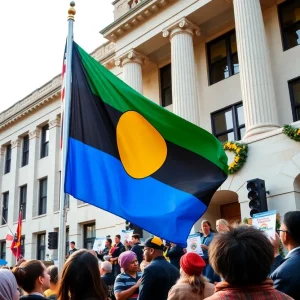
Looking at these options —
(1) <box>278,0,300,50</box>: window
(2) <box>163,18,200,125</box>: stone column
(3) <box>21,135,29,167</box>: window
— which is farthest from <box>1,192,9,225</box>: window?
(1) <box>278,0,300,50</box>: window

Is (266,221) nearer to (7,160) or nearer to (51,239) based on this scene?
(51,239)

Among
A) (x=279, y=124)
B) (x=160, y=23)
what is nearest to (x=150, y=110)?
(x=279, y=124)

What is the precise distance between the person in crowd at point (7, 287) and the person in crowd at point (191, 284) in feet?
4.51

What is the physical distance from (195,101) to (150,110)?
11.1 meters

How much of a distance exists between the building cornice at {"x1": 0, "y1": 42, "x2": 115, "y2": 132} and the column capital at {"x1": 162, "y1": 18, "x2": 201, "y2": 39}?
583cm

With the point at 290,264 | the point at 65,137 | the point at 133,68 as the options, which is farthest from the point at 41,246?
the point at 290,264

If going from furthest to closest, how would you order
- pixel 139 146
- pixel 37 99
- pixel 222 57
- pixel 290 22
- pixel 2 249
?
pixel 2 249, pixel 37 99, pixel 222 57, pixel 290 22, pixel 139 146

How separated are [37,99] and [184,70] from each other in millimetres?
14524

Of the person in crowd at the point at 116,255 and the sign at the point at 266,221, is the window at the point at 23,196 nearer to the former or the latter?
the person in crowd at the point at 116,255

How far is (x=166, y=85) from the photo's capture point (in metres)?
20.2

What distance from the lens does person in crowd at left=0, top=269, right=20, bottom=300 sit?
3.02 m

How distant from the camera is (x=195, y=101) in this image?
658 inches

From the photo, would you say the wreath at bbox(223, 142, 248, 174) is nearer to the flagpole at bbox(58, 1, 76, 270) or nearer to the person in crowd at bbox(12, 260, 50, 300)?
the flagpole at bbox(58, 1, 76, 270)

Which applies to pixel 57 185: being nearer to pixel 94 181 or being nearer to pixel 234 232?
→ pixel 94 181
